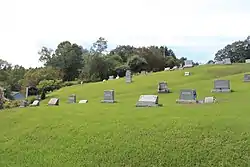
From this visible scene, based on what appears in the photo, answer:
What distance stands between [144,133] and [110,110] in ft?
19.3

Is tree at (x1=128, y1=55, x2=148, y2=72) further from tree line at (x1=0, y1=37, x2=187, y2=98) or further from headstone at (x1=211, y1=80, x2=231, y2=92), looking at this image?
headstone at (x1=211, y1=80, x2=231, y2=92)

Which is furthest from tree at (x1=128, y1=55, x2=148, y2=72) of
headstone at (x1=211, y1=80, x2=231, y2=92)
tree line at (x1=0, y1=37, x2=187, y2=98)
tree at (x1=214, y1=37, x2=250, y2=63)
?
headstone at (x1=211, y1=80, x2=231, y2=92)

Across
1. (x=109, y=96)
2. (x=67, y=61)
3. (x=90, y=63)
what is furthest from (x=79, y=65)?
(x=109, y=96)

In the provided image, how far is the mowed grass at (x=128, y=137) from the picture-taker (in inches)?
568

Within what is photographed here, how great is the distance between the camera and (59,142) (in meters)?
16.8

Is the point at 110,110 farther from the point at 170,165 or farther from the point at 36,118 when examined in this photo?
the point at 170,165

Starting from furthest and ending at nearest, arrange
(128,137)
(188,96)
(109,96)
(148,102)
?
(109,96) → (188,96) → (148,102) → (128,137)

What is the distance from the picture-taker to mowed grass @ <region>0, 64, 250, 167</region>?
14.4m

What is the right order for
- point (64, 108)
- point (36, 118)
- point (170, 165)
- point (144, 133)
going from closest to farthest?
point (170, 165) → point (144, 133) → point (36, 118) → point (64, 108)

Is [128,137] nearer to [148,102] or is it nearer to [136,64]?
[148,102]

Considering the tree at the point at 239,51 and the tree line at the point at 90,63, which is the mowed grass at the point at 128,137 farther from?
the tree at the point at 239,51

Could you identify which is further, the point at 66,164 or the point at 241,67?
the point at 241,67

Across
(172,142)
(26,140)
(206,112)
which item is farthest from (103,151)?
(206,112)

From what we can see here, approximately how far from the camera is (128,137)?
641 inches
